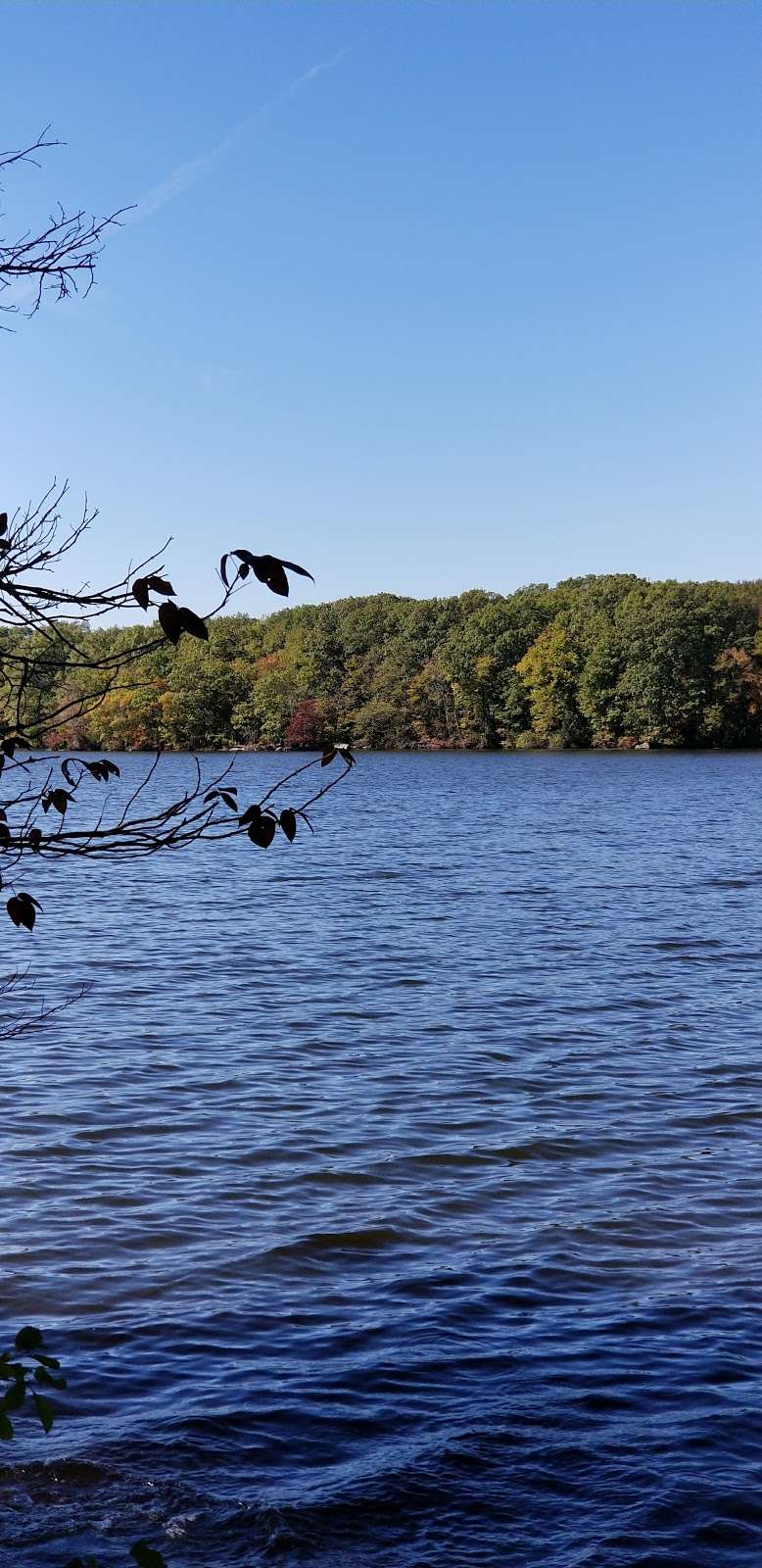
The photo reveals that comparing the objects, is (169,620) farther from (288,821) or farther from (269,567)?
(288,821)

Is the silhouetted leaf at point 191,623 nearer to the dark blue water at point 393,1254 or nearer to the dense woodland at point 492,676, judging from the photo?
the dark blue water at point 393,1254

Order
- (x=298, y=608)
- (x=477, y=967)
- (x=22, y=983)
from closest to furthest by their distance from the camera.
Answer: (x=22, y=983)
(x=477, y=967)
(x=298, y=608)

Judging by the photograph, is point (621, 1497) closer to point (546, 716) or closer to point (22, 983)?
point (22, 983)

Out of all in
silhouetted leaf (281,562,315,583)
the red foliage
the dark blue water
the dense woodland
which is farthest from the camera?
the red foliage

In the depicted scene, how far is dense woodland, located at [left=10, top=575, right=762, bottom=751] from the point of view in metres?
122

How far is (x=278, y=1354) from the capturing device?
7430 mm

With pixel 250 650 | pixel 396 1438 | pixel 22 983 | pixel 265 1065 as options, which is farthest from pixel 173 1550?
pixel 250 650

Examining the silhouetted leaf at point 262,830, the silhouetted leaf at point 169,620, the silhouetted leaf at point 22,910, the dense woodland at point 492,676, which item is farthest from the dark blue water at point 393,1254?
the dense woodland at point 492,676

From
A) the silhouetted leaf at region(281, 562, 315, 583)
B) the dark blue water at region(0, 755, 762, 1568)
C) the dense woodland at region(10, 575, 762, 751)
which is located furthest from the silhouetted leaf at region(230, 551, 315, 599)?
the dense woodland at region(10, 575, 762, 751)

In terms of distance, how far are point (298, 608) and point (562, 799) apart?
112 metres

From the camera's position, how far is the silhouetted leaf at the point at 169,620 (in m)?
3.44

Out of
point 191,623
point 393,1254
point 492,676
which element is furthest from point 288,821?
point 492,676

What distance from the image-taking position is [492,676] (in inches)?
5379

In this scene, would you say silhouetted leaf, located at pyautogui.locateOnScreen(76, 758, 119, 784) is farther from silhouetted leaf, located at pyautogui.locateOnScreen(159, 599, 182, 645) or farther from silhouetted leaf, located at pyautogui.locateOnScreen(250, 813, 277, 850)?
silhouetted leaf, located at pyautogui.locateOnScreen(159, 599, 182, 645)
